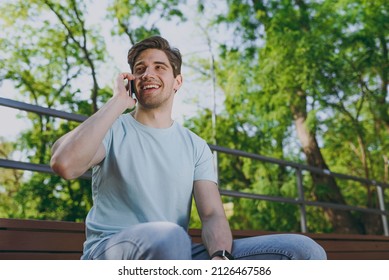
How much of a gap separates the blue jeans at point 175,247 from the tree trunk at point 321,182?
6.15 meters

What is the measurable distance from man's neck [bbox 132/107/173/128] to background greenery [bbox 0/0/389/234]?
228 inches

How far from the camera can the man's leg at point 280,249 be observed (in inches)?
48.8

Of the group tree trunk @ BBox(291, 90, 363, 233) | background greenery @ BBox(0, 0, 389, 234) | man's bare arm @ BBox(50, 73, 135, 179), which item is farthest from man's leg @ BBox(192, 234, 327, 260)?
tree trunk @ BBox(291, 90, 363, 233)

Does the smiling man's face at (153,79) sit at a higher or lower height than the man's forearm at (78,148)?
higher

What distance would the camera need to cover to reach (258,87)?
8508mm

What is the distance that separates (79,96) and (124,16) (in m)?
2.31

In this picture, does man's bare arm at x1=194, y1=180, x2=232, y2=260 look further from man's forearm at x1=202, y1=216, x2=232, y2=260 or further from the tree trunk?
the tree trunk

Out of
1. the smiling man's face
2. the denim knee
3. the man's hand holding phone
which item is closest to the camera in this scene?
the denim knee

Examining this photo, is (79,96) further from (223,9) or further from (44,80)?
(223,9)

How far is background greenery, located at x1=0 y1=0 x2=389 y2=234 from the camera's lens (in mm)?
7191

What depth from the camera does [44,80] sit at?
9.48 metres

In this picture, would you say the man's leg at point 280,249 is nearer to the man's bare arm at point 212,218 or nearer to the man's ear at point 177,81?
the man's bare arm at point 212,218

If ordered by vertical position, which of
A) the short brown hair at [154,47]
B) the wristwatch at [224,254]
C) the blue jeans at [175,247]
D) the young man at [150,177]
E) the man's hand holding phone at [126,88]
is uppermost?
the short brown hair at [154,47]

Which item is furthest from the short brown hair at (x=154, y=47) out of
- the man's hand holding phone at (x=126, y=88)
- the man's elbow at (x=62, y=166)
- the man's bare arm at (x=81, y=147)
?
the man's elbow at (x=62, y=166)
